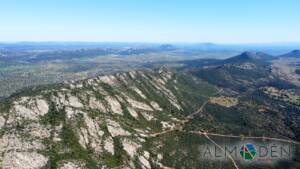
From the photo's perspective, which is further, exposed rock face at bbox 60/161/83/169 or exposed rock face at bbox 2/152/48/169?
exposed rock face at bbox 60/161/83/169

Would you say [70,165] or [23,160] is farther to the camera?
[70,165]

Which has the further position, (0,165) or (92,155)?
(92,155)

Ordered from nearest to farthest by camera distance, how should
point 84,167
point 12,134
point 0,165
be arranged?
point 0,165 → point 84,167 → point 12,134

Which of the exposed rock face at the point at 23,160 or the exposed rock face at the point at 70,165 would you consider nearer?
the exposed rock face at the point at 23,160

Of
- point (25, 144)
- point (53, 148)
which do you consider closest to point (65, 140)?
point (53, 148)

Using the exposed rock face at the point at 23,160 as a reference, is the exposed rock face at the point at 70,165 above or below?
below

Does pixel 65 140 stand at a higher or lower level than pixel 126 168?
higher

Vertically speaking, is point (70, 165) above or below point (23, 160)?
below

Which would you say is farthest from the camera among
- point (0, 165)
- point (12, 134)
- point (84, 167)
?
point (12, 134)

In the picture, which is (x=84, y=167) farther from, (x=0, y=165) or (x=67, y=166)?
(x=0, y=165)

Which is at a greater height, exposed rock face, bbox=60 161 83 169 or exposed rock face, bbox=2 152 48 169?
exposed rock face, bbox=2 152 48 169
